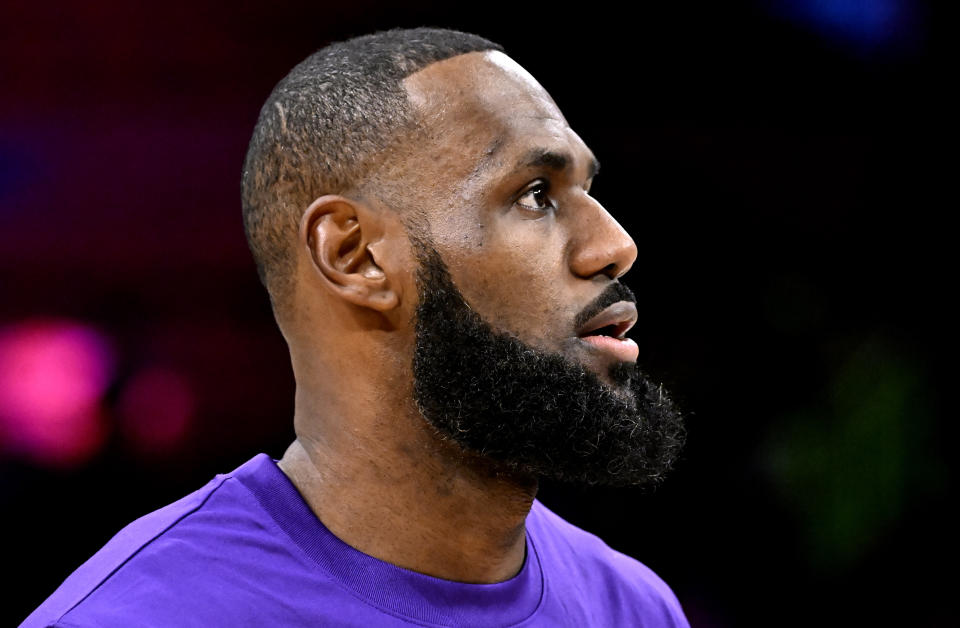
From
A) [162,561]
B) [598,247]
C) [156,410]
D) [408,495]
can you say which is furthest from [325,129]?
[156,410]

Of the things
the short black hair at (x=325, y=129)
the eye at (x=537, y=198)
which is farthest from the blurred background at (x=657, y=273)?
the eye at (x=537, y=198)

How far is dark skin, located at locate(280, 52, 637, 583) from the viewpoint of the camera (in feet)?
5.91

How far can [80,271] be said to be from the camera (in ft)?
11.8

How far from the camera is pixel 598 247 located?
1840 mm

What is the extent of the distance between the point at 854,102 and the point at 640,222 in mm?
1014

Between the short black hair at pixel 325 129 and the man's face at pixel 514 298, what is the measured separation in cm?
6

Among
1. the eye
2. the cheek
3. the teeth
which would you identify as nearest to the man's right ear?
the cheek

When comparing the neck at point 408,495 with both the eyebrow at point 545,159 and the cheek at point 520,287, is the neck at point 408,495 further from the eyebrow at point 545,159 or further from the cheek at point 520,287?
the eyebrow at point 545,159

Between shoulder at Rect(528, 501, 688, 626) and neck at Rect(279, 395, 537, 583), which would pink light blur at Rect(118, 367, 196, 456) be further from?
neck at Rect(279, 395, 537, 583)

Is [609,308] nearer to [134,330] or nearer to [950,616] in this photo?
[134,330]

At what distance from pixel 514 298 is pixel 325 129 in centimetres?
45

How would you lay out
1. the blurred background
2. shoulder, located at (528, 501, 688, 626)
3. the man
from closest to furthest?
the man → shoulder, located at (528, 501, 688, 626) → the blurred background

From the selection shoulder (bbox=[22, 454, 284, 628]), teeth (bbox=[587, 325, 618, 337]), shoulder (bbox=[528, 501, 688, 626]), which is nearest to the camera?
shoulder (bbox=[22, 454, 284, 628])

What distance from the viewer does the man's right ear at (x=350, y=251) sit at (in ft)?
5.98
